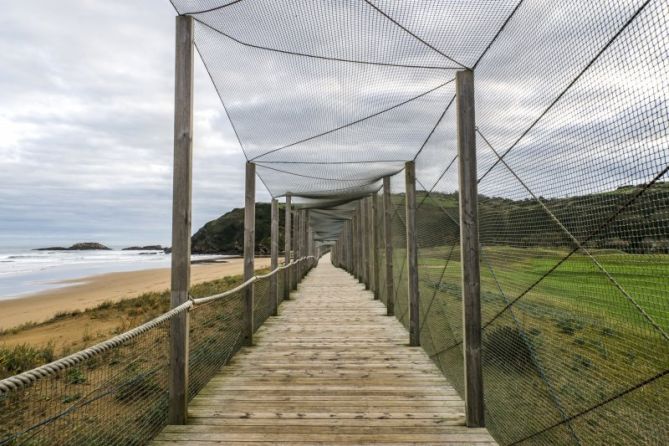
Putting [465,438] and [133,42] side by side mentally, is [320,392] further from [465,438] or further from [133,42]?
[133,42]

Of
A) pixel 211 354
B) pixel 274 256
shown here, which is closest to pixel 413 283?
pixel 211 354

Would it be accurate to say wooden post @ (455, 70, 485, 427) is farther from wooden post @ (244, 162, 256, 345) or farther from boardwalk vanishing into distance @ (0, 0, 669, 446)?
wooden post @ (244, 162, 256, 345)

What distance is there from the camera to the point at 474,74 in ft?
9.00

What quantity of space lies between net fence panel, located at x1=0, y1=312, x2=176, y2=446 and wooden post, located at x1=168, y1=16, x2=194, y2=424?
0.15 m

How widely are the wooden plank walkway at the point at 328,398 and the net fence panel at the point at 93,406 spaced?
23cm

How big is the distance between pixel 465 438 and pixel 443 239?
2368mm

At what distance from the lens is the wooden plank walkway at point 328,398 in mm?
2441

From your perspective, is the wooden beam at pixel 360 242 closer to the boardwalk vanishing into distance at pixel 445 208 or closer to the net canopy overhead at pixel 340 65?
the net canopy overhead at pixel 340 65

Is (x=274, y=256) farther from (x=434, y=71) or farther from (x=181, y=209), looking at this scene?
(x=434, y=71)

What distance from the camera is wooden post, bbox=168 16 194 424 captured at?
8.66 feet

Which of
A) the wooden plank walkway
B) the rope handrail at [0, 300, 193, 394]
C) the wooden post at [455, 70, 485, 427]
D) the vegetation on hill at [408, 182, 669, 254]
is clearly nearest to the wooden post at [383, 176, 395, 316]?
the wooden plank walkway

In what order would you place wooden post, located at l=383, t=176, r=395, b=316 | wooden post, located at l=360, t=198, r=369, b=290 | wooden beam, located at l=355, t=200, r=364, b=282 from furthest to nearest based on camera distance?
wooden beam, located at l=355, t=200, r=364, b=282 < wooden post, located at l=360, t=198, r=369, b=290 < wooden post, located at l=383, t=176, r=395, b=316

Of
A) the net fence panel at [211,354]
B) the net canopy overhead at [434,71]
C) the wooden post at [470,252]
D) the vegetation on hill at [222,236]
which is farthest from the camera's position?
the vegetation on hill at [222,236]

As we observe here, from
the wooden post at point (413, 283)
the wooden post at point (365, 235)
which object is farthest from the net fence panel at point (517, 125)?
the wooden post at point (365, 235)
